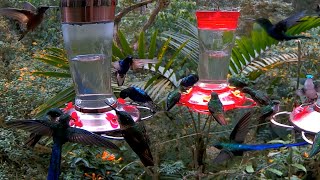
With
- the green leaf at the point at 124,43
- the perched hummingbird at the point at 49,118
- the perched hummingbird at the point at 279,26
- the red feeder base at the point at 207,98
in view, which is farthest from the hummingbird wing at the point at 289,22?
the perched hummingbird at the point at 49,118

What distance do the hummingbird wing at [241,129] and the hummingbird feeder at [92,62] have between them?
29 cm

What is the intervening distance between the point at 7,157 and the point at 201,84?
1706 millimetres

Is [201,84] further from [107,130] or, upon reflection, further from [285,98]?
[285,98]

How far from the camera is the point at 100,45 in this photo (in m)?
1.27

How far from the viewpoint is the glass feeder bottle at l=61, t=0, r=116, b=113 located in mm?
1018

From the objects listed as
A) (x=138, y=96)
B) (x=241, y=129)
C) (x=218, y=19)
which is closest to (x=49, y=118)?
(x=138, y=96)

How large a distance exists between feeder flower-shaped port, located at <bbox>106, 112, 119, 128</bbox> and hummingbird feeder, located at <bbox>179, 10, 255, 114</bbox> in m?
0.35

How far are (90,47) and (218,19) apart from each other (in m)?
0.50

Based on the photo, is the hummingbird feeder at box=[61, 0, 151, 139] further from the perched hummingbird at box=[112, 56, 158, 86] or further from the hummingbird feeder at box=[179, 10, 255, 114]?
the hummingbird feeder at box=[179, 10, 255, 114]

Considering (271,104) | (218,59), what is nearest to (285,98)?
(218,59)

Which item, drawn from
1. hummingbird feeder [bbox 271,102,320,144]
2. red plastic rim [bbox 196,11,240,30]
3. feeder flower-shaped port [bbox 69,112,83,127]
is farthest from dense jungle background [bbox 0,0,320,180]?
feeder flower-shaped port [bbox 69,112,83,127]

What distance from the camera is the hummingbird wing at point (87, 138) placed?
0.81 meters

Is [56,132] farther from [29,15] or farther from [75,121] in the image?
[29,15]

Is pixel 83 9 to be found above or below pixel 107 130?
above
